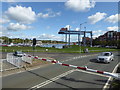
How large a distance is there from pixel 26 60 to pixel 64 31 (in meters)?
54.6

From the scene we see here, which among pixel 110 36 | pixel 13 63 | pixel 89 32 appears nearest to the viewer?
pixel 13 63

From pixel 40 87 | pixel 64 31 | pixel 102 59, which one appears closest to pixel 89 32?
pixel 64 31

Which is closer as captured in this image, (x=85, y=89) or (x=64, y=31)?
(x=85, y=89)

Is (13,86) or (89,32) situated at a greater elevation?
(89,32)

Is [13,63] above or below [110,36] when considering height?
below

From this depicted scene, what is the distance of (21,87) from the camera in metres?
6.43

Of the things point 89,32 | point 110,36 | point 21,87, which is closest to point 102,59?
point 21,87

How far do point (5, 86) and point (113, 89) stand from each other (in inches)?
238

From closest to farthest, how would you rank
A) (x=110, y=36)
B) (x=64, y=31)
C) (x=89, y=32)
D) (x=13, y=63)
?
(x=13, y=63), (x=64, y=31), (x=89, y=32), (x=110, y=36)

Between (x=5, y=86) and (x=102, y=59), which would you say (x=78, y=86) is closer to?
(x=5, y=86)

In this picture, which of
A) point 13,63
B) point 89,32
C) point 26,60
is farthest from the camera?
point 89,32

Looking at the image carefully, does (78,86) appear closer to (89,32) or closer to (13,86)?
(13,86)

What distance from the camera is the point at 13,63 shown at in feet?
42.7

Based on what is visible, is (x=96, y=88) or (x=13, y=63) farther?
(x=13, y=63)
